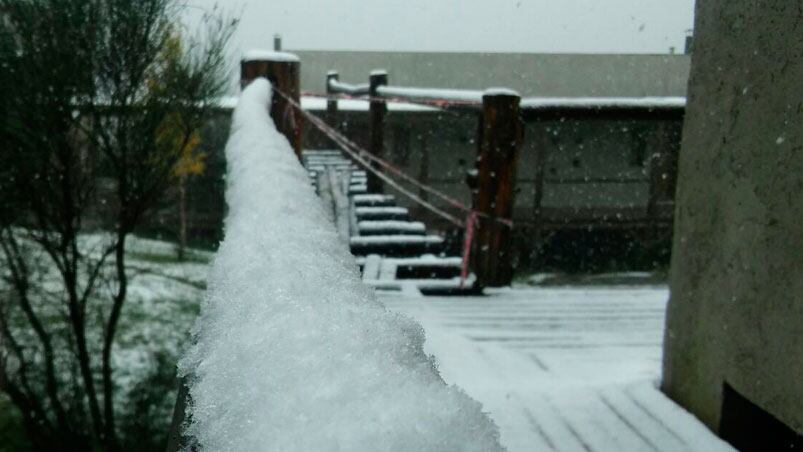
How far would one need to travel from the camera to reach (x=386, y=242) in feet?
20.3

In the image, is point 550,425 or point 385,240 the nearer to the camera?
point 550,425

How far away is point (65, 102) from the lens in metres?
10.0

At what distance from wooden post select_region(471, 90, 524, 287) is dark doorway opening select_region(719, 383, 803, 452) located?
2.76 meters

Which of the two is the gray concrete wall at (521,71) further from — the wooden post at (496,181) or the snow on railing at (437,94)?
the wooden post at (496,181)

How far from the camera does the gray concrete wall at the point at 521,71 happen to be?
21.2 m

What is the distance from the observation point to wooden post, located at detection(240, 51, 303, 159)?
12.6 feet

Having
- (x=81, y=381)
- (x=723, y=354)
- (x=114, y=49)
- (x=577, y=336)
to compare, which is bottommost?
(x=81, y=381)

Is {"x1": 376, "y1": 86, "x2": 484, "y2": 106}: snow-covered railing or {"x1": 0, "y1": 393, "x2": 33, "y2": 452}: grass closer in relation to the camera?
{"x1": 376, "y1": 86, "x2": 484, "y2": 106}: snow-covered railing

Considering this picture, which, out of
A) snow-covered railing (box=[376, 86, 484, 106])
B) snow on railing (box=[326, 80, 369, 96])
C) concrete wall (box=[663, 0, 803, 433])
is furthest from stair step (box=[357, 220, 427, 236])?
concrete wall (box=[663, 0, 803, 433])

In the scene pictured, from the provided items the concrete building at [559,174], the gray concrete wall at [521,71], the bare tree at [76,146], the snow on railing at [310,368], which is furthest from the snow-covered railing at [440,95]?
the gray concrete wall at [521,71]

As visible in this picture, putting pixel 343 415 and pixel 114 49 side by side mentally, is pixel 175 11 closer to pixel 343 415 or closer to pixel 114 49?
pixel 114 49

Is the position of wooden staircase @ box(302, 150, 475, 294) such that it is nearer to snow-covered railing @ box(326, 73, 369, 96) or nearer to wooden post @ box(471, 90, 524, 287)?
wooden post @ box(471, 90, 524, 287)

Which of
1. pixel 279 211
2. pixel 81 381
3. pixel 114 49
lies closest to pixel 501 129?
pixel 279 211

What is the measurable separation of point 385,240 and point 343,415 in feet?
18.9
